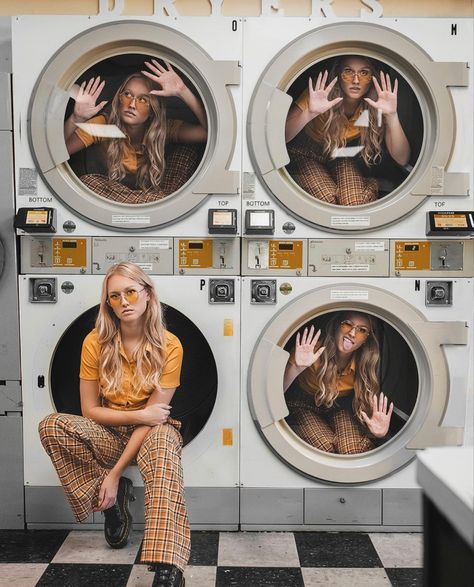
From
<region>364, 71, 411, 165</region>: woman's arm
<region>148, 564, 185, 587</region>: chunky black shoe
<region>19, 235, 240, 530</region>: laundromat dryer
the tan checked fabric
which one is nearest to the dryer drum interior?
<region>19, 235, 240, 530</region>: laundromat dryer

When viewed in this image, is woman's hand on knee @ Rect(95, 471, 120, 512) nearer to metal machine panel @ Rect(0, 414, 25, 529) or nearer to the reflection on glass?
metal machine panel @ Rect(0, 414, 25, 529)

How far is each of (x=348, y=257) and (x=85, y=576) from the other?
146cm

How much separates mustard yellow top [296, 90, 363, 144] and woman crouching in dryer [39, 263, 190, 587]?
32.6 inches

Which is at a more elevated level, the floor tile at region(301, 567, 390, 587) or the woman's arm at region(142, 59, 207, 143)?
the woman's arm at region(142, 59, 207, 143)

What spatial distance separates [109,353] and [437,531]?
1.42 metres

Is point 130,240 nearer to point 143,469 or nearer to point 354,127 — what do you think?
point 143,469

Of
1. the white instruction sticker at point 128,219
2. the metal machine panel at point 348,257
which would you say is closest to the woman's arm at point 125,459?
the white instruction sticker at point 128,219

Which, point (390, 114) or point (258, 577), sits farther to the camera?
point (390, 114)

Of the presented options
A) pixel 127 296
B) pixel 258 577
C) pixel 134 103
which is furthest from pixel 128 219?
pixel 258 577

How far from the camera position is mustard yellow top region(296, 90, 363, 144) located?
231 centimetres

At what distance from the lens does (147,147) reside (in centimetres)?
231

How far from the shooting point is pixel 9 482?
2.38m

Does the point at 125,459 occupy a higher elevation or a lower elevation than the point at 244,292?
lower

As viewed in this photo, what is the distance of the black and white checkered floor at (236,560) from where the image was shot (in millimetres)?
2041
